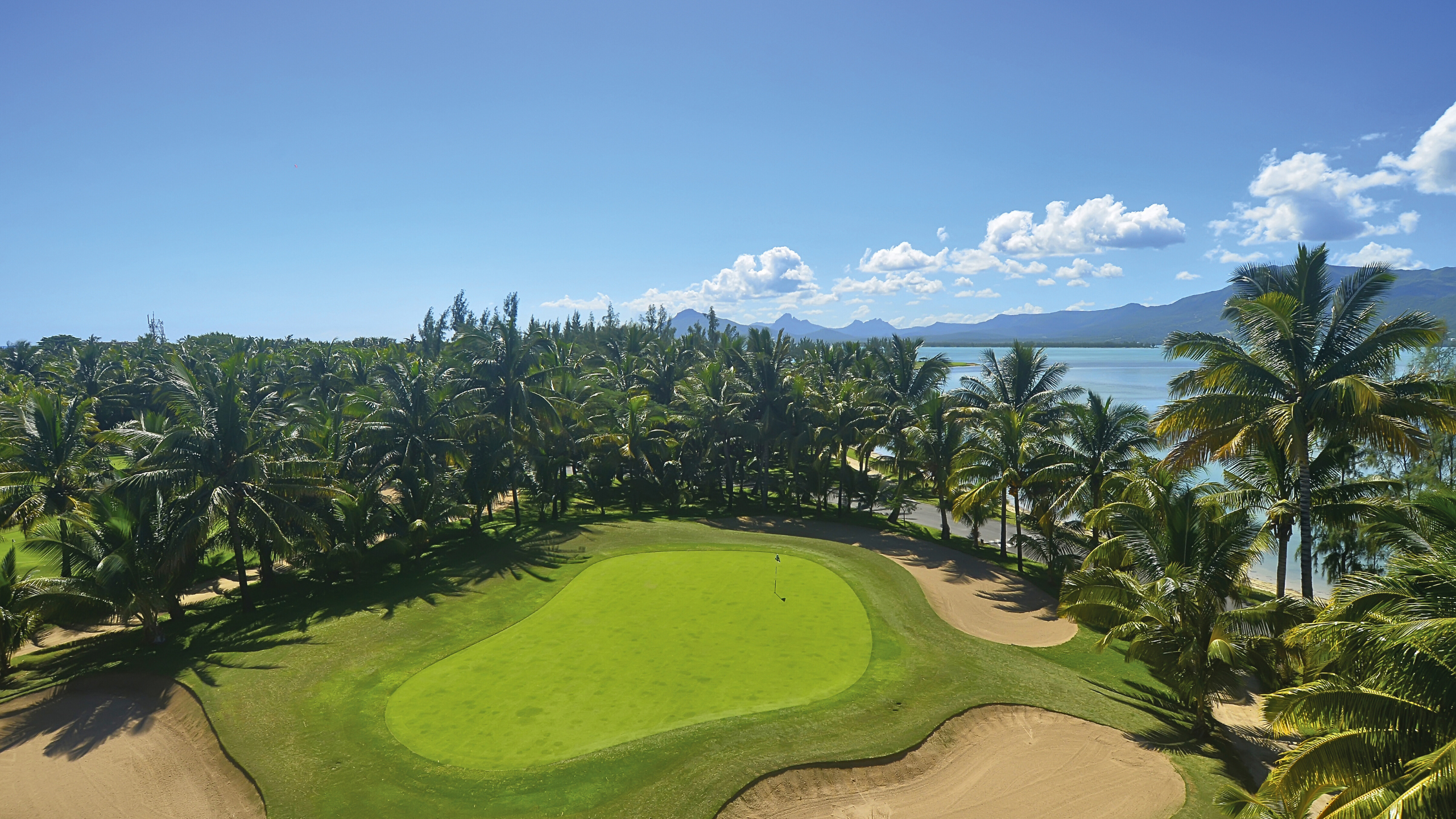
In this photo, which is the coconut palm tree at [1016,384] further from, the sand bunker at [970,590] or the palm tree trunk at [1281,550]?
the palm tree trunk at [1281,550]

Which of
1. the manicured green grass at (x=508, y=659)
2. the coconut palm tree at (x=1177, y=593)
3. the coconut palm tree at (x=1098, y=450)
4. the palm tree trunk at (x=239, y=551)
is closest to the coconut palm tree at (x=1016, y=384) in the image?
the coconut palm tree at (x=1098, y=450)

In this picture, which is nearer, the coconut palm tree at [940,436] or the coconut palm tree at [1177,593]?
the coconut palm tree at [1177,593]

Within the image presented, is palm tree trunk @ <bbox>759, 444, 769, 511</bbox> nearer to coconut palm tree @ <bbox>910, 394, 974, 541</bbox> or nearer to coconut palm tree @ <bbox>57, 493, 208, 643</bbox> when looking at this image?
coconut palm tree @ <bbox>910, 394, 974, 541</bbox>

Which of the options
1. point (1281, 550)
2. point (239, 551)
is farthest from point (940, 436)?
point (239, 551)

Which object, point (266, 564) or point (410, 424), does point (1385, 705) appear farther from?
point (410, 424)

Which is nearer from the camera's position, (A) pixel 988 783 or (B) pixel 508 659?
(A) pixel 988 783

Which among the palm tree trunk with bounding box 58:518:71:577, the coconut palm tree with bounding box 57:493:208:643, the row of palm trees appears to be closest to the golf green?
the row of palm trees
